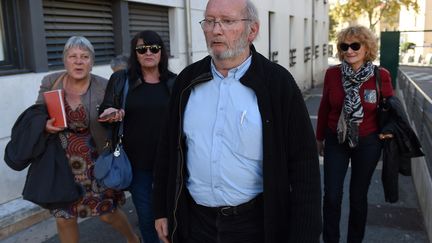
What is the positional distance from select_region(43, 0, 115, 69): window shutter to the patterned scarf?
3119 millimetres

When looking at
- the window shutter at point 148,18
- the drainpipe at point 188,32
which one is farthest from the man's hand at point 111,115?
the drainpipe at point 188,32

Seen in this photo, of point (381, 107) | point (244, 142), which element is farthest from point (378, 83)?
point (244, 142)

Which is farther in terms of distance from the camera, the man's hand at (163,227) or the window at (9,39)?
the window at (9,39)

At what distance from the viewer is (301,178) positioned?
1939 mm

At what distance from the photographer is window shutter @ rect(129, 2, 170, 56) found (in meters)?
6.33

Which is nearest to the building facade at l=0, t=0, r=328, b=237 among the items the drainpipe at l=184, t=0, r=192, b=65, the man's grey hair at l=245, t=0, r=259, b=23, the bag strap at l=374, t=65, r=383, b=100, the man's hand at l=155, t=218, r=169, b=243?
the drainpipe at l=184, t=0, r=192, b=65

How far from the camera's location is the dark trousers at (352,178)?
3.39 m

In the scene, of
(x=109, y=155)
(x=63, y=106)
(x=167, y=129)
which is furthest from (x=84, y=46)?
(x=167, y=129)

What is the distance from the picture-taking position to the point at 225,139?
1935mm

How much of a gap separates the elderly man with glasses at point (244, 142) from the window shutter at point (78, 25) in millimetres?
3250

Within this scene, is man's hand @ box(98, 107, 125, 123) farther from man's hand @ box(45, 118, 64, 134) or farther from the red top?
the red top

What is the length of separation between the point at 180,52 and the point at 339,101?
4.26 meters

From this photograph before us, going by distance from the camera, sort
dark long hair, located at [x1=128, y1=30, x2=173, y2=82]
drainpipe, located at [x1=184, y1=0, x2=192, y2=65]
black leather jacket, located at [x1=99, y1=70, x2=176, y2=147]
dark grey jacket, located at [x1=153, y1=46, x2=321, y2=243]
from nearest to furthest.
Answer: dark grey jacket, located at [x1=153, y1=46, x2=321, y2=243] < black leather jacket, located at [x1=99, y1=70, x2=176, y2=147] < dark long hair, located at [x1=128, y1=30, x2=173, y2=82] < drainpipe, located at [x1=184, y1=0, x2=192, y2=65]

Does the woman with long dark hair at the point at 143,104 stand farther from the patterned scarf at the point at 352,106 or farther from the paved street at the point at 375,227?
the patterned scarf at the point at 352,106
